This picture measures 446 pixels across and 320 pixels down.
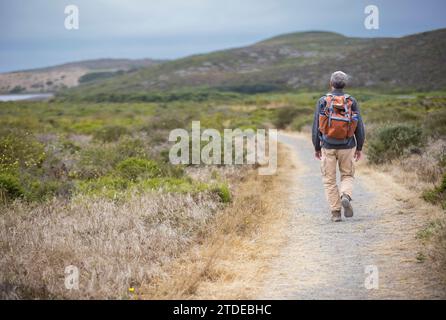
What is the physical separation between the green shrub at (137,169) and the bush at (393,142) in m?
6.22

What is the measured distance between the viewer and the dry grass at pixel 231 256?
5.30 metres

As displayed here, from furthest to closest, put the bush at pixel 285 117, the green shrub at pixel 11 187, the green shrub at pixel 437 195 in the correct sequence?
1. the bush at pixel 285 117
2. the green shrub at pixel 11 187
3. the green shrub at pixel 437 195

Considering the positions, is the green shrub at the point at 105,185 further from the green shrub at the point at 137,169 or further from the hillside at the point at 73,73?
the hillside at the point at 73,73

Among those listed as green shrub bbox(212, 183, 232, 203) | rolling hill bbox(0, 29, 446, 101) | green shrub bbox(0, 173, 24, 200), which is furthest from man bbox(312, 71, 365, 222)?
rolling hill bbox(0, 29, 446, 101)

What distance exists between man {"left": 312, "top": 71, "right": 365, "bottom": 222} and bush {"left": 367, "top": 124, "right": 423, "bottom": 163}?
19.6 feet

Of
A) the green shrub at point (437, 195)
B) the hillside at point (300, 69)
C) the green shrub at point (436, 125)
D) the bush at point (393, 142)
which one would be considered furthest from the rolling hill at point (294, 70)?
the green shrub at point (437, 195)

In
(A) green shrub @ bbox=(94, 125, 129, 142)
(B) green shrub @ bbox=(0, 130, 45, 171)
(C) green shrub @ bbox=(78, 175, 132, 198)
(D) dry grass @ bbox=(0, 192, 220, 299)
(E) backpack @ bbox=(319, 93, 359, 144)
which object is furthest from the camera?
(A) green shrub @ bbox=(94, 125, 129, 142)

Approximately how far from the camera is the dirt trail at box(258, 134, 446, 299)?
515 centimetres

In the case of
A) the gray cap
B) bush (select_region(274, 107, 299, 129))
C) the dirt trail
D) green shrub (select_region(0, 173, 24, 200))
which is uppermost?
the gray cap

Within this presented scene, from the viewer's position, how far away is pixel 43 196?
9.55 meters

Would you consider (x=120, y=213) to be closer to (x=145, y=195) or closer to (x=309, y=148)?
(x=145, y=195)

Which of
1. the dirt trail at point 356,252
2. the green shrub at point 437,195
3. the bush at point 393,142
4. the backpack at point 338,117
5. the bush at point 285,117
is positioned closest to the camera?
the dirt trail at point 356,252

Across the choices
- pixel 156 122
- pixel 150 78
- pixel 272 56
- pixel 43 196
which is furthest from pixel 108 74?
pixel 43 196

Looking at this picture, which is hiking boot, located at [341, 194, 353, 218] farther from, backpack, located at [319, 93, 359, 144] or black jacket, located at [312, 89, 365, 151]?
backpack, located at [319, 93, 359, 144]
